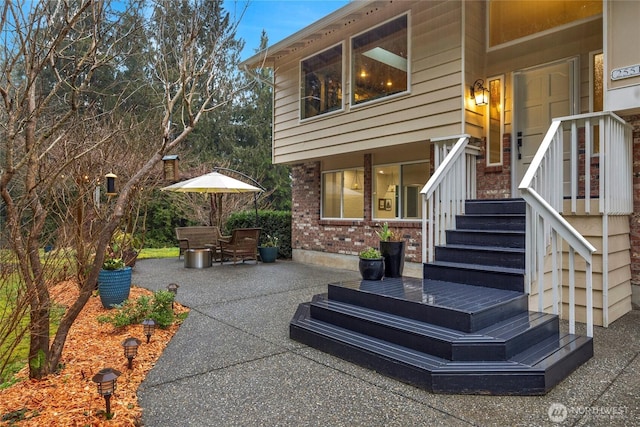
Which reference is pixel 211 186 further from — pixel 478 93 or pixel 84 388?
pixel 84 388

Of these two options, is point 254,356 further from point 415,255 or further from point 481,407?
point 415,255

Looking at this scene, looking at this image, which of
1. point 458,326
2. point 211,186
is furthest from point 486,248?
point 211,186

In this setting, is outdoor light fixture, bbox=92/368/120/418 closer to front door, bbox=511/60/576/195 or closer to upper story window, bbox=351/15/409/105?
front door, bbox=511/60/576/195

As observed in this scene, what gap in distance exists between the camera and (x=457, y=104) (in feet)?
19.8

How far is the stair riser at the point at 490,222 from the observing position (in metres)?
4.98

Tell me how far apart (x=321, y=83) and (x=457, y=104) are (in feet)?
11.2

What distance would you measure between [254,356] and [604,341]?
3436mm

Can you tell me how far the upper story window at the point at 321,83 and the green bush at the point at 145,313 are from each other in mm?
5208

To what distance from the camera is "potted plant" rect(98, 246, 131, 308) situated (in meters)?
5.21

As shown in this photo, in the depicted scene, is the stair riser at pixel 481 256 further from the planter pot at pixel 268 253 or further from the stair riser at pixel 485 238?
the planter pot at pixel 268 253

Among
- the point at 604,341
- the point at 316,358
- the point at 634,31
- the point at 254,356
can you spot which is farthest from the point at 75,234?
the point at 634,31

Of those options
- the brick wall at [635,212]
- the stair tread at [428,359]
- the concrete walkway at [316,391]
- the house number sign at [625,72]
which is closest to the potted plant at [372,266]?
the stair tread at [428,359]

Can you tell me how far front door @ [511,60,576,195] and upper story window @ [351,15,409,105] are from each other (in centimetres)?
187

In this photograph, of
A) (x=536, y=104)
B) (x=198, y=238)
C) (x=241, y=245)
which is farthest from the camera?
(x=198, y=238)
